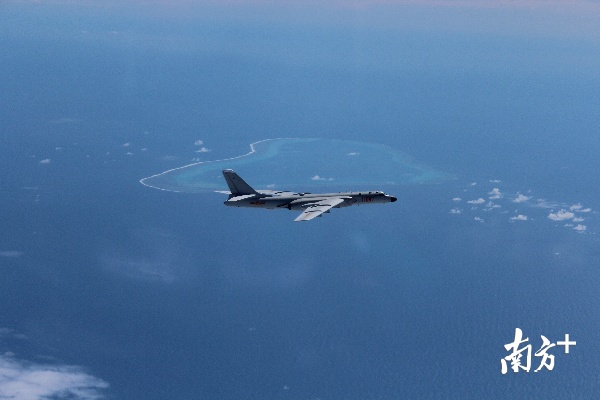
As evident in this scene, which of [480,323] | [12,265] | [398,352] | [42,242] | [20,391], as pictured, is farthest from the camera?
[42,242]

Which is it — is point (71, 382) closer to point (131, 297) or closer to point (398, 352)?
point (131, 297)

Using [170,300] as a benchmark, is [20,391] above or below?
below

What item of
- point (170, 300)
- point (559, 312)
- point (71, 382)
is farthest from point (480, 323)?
point (71, 382)

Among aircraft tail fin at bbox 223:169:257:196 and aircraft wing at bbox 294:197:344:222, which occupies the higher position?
aircraft tail fin at bbox 223:169:257:196

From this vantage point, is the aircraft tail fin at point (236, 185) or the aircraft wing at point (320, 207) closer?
Answer: the aircraft wing at point (320, 207)

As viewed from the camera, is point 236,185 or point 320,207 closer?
point 320,207
